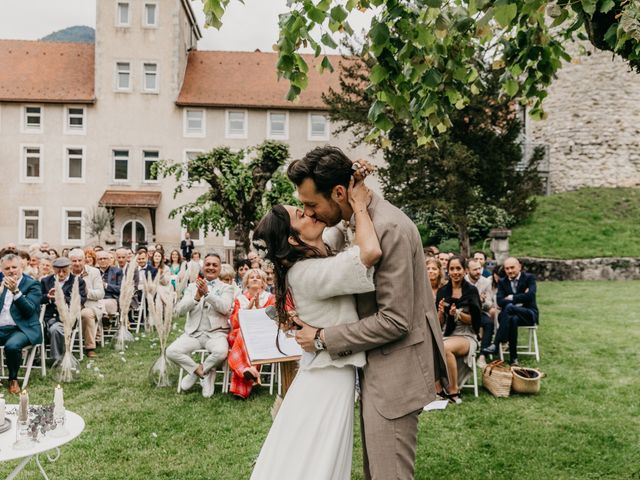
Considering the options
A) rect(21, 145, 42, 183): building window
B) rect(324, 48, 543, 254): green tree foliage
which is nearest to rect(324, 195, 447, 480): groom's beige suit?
rect(324, 48, 543, 254): green tree foliage

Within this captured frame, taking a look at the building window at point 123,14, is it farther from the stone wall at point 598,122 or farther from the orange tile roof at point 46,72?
the stone wall at point 598,122

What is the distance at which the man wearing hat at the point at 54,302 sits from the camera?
27.9 ft

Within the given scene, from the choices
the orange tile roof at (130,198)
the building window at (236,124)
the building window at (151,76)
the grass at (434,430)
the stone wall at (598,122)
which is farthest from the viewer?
the building window at (236,124)

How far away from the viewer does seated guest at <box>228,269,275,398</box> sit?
6.95 m

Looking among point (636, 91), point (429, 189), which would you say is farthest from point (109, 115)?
point (636, 91)

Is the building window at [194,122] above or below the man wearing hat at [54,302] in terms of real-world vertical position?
above

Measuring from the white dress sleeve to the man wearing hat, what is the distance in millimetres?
6947

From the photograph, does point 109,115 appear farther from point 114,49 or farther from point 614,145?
point 614,145

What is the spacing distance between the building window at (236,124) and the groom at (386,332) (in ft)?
96.6

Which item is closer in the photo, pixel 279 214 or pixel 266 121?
pixel 279 214

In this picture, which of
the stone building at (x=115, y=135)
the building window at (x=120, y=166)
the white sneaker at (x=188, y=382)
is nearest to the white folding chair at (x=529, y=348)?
the white sneaker at (x=188, y=382)

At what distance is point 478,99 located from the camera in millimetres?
→ 20266

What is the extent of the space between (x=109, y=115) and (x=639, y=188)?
2648cm

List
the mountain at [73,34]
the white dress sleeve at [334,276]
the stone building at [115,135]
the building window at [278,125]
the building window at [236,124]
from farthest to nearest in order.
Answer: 1. the mountain at [73,34]
2. the building window at [278,125]
3. the building window at [236,124]
4. the stone building at [115,135]
5. the white dress sleeve at [334,276]
